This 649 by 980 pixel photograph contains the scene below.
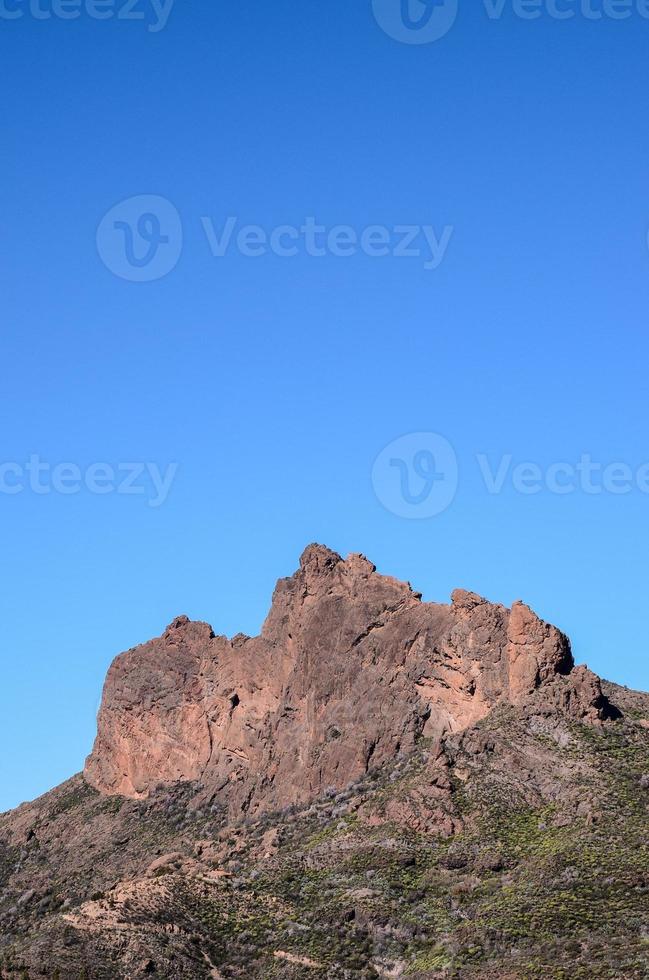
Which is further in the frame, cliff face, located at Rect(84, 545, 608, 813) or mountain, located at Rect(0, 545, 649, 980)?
cliff face, located at Rect(84, 545, 608, 813)

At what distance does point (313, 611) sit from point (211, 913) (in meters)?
36.8

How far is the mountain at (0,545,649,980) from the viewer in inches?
4021

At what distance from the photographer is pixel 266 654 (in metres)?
145

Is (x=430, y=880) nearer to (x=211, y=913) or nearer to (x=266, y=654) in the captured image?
(x=211, y=913)

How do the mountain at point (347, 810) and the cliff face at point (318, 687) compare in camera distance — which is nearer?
the mountain at point (347, 810)

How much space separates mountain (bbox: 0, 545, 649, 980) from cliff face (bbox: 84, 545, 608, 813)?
8.1 inches

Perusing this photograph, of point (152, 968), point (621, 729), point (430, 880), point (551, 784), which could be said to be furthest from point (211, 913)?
point (621, 729)

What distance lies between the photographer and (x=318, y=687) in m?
136

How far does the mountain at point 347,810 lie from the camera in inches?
4021

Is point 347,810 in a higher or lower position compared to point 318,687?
lower

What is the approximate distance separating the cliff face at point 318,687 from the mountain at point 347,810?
0.68 ft

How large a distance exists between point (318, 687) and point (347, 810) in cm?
1596

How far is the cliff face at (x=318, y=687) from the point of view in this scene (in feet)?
409

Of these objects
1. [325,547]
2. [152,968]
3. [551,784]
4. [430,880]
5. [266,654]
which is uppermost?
[325,547]
